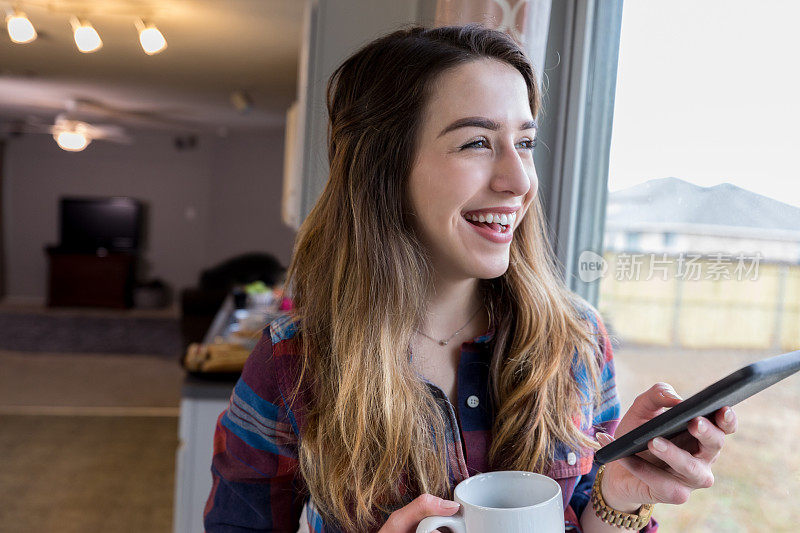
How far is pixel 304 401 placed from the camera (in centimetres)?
103

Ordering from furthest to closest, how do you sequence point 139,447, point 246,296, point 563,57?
point 246,296, point 139,447, point 563,57

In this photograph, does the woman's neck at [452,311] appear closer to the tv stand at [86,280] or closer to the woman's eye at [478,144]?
the woman's eye at [478,144]

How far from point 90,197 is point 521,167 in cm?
1077

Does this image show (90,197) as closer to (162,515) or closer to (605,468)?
(162,515)

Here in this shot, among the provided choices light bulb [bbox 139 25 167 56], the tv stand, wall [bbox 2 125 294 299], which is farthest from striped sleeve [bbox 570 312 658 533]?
the tv stand

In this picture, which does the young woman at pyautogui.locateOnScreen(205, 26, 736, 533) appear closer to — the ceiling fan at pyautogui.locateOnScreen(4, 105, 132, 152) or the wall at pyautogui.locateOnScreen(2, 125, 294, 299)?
the ceiling fan at pyautogui.locateOnScreen(4, 105, 132, 152)

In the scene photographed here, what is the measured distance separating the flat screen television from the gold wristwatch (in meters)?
10.3

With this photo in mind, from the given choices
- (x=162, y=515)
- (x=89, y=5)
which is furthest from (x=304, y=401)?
(x=89, y=5)

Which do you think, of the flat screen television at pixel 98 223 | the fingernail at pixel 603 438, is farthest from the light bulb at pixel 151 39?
the flat screen television at pixel 98 223

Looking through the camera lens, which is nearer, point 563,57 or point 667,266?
point 667,266

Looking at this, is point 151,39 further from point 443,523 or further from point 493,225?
point 443,523

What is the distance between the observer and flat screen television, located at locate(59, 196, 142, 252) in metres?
10.3

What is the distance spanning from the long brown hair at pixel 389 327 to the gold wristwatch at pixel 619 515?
0.27 feet

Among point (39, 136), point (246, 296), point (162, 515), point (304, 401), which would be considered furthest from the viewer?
point (39, 136)
